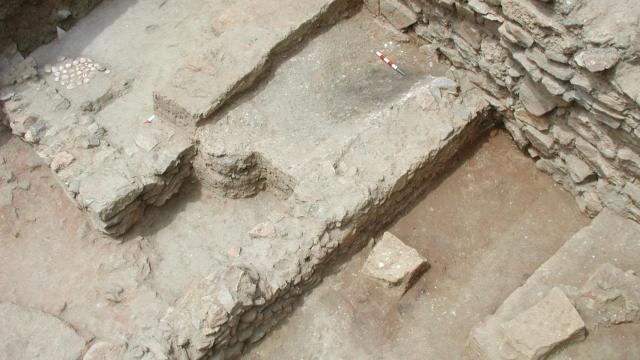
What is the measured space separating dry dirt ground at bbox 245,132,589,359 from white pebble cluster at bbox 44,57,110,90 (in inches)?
135

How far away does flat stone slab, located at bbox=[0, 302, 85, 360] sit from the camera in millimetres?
4629

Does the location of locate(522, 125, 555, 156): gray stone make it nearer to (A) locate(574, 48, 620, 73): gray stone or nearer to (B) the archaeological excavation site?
(B) the archaeological excavation site

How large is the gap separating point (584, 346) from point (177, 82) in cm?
398

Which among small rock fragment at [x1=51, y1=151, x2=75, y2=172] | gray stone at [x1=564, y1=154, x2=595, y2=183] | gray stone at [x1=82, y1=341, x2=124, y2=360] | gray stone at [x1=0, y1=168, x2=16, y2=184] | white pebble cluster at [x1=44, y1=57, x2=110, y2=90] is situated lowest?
gray stone at [x1=0, y1=168, x2=16, y2=184]

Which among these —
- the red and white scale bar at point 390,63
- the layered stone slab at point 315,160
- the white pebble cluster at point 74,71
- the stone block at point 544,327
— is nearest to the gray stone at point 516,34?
the layered stone slab at point 315,160

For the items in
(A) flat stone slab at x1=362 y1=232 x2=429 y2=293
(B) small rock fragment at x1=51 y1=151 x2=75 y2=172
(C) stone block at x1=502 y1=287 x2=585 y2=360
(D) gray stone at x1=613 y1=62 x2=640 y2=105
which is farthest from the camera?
(B) small rock fragment at x1=51 y1=151 x2=75 y2=172

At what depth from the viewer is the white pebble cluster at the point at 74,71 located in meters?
6.09

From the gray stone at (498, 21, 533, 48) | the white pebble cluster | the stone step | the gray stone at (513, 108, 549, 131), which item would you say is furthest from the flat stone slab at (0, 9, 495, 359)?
the stone step

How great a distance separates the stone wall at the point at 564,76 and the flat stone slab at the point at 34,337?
4.11 m

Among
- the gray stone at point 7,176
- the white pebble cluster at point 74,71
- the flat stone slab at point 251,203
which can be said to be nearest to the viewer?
the flat stone slab at point 251,203

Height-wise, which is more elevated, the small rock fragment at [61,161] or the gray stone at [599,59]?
the gray stone at [599,59]

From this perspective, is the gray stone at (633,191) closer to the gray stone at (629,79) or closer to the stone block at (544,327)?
the gray stone at (629,79)

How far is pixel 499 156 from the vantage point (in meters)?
5.33

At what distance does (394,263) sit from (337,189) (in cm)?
75
